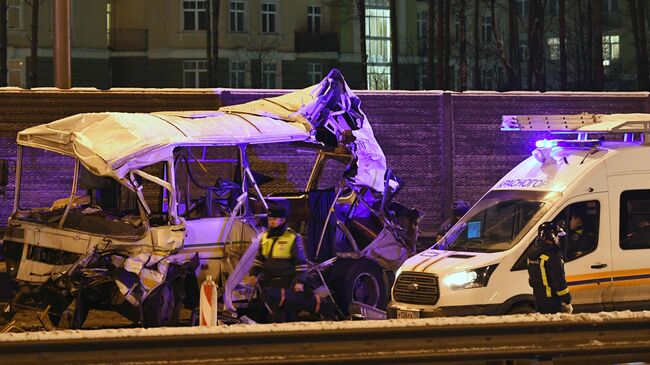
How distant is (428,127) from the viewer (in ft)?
69.8

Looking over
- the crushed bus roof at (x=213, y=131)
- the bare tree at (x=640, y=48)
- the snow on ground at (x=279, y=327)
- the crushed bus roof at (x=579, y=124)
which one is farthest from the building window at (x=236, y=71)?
the snow on ground at (x=279, y=327)

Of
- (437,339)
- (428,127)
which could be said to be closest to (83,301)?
(437,339)

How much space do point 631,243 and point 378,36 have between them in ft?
172

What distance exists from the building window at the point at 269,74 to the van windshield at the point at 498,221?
4435 cm

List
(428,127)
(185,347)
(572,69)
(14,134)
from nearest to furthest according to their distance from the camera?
(185,347)
(14,134)
(428,127)
(572,69)

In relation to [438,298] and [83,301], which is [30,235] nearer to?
[83,301]

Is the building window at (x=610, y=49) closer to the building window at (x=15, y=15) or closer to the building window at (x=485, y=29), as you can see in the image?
the building window at (x=485, y=29)

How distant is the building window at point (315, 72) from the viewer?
58.7 meters

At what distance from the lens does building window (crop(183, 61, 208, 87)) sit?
55.8 m

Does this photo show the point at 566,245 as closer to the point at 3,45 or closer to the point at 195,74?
the point at 3,45

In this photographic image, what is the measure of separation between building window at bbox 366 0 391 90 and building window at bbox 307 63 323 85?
4128mm

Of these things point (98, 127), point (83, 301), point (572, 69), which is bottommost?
point (83, 301)

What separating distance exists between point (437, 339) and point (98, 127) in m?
5.88

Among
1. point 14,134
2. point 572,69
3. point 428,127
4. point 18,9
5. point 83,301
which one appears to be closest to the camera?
point 83,301
